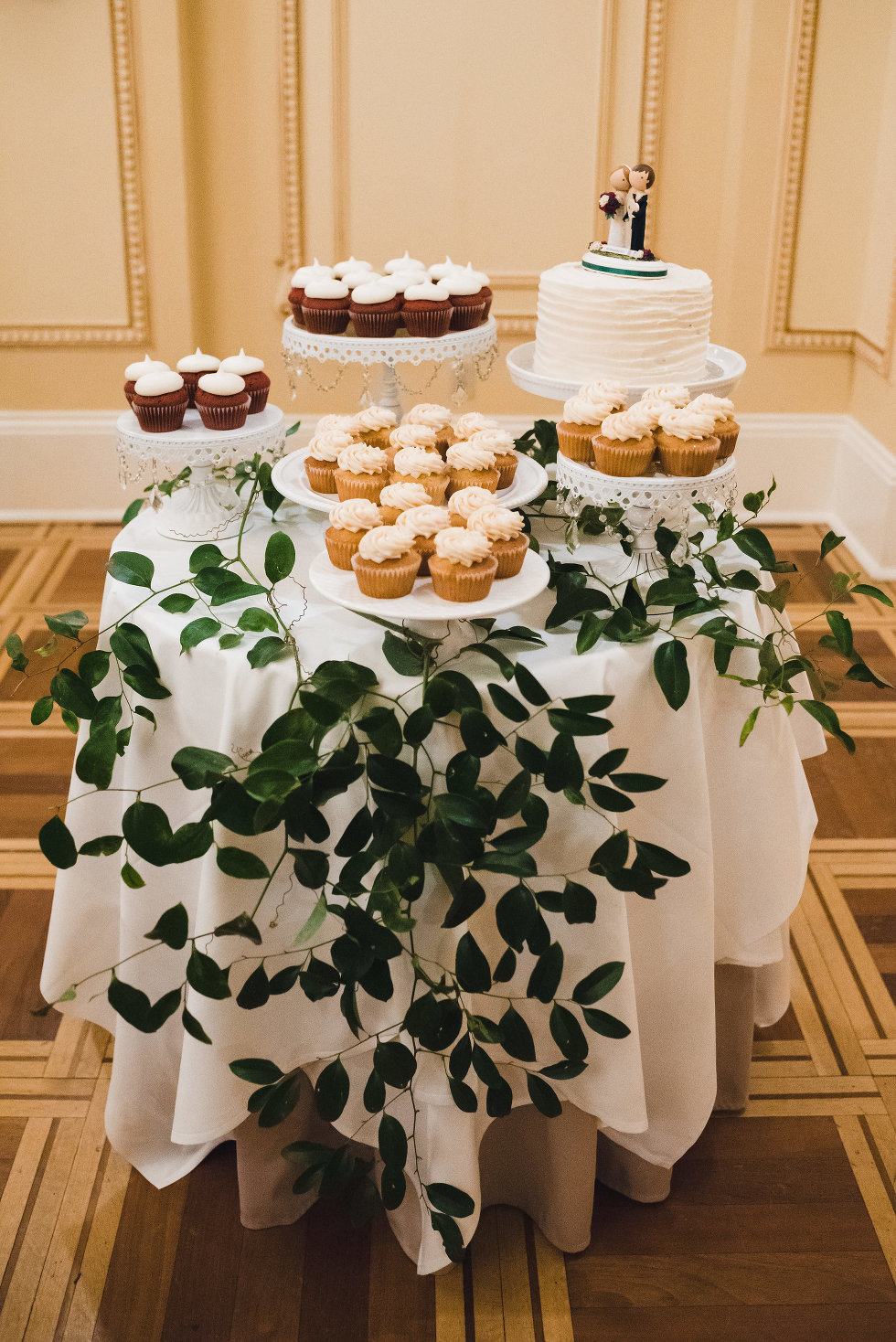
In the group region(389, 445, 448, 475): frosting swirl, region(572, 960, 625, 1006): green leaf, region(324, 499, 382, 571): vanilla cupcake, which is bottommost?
region(572, 960, 625, 1006): green leaf

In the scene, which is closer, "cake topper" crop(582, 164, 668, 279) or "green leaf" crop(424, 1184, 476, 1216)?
"green leaf" crop(424, 1184, 476, 1216)

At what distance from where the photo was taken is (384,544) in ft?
4.20

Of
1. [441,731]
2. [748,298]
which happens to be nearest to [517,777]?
[441,731]

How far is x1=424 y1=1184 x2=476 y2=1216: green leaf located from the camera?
1.37 m

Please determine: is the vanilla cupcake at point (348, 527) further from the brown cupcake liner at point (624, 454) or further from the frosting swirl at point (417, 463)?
the brown cupcake liner at point (624, 454)

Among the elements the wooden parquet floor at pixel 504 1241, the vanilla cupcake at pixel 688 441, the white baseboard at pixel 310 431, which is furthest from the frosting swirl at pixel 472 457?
the white baseboard at pixel 310 431

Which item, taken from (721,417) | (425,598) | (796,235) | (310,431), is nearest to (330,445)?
(425,598)

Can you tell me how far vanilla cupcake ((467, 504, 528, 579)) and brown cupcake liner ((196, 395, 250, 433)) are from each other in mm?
473

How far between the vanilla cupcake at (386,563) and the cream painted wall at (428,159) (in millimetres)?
2671

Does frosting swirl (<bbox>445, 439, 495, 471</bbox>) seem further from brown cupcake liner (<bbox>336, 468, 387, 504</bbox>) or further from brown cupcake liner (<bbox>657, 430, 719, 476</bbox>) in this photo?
brown cupcake liner (<bbox>657, 430, 719, 476</bbox>)

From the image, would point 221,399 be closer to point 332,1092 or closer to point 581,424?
point 581,424

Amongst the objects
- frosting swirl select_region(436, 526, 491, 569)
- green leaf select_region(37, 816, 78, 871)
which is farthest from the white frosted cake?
green leaf select_region(37, 816, 78, 871)

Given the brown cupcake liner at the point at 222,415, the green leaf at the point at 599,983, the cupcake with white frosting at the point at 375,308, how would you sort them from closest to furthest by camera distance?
the green leaf at the point at 599,983 < the brown cupcake liner at the point at 222,415 < the cupcake with white frosting at the point at 375,308

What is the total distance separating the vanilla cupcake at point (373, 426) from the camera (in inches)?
63.9
